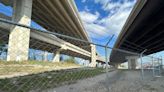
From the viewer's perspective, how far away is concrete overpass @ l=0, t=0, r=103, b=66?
16516 millimetres

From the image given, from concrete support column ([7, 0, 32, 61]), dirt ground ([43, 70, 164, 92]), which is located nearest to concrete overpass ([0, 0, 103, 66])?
concrete support column ([7, 0, 32, 61])

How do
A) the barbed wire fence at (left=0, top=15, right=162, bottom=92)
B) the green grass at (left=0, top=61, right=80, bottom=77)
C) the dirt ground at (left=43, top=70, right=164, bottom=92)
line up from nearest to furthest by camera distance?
1. the barbed wire fence at (left=0, top=15, right=162, bottom=92)
2. the dirt ground at (left=43, top=70, right=164, bottom=92)
3. the green grass at (left=0, top=61, right=80, bottom=77)

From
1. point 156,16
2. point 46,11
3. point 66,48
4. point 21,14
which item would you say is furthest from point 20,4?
point 66,48

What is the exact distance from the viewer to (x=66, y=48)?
120 ft

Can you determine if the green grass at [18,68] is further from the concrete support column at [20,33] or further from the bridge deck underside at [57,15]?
Answer: the bridge deck underside at [57,15]

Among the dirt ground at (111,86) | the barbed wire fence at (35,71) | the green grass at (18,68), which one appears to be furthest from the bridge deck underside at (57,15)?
the dirt ground at (111,86)

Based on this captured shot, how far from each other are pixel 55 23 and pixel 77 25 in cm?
499

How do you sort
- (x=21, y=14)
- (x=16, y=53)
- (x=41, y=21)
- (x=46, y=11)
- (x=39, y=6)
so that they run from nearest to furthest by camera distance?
(x=16, y=53), (x=21, y=14), (x=39, y=6), (x=46, y=11), (x=41, y=21)

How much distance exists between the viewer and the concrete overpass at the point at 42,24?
16.5m

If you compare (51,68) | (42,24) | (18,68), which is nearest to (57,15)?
(42,24)

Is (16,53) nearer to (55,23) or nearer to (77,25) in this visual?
(55,23)

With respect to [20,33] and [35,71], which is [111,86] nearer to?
[35,71]

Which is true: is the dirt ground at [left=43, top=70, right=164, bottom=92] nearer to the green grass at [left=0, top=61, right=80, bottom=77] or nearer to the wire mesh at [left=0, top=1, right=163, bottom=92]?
the wire mesh at [left=0, top=1, right=163, bottom=92]

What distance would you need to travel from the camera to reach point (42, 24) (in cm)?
3284
